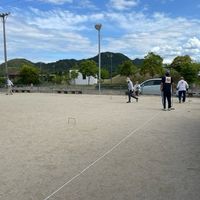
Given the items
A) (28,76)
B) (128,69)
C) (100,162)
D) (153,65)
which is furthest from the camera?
(28,76)

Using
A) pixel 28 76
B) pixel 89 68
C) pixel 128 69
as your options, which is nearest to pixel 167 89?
pixel 128 69

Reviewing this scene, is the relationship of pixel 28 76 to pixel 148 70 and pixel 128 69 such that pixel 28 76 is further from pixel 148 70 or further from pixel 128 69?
pixel 148 70

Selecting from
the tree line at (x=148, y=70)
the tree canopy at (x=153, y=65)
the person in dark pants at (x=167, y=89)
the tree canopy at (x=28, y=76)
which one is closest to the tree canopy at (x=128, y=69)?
the tree line at (x=148, y=70)

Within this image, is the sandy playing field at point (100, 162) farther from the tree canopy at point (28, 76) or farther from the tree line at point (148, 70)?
the tree canopy at point (28, 76)

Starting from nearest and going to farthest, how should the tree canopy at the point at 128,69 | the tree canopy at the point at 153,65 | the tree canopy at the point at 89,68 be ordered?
1. the tree canopy at the point at 153,65
2. the tree canopy at the point at 128,69
3. the tree canopy at the point at 89,68

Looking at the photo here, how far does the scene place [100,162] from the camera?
7059 millimetres

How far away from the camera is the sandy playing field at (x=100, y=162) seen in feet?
17.5

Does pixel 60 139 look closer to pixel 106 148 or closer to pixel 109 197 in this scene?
pixel 106 148

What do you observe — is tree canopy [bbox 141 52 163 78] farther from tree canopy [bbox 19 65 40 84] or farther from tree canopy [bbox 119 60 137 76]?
tree canopy [bbox 19 65 40 84]

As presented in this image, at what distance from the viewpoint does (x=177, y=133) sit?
34.8 feet

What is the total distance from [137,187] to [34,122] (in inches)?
333

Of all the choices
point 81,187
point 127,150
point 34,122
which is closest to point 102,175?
point 81,187

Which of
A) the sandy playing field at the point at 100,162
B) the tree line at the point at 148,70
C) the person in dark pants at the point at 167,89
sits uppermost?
the tree line at the point at 148,70

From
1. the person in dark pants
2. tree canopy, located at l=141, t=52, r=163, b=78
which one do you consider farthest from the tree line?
the person in dark pants
